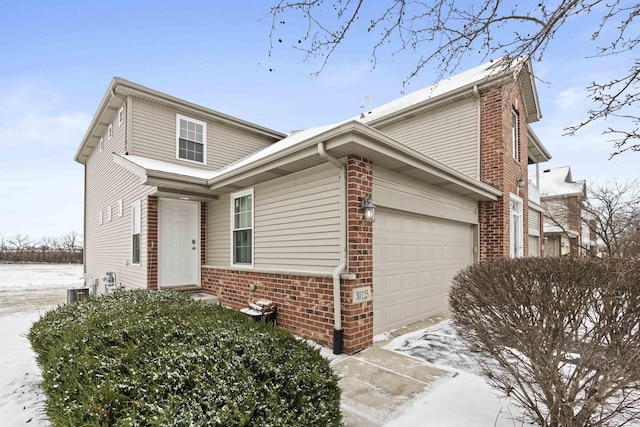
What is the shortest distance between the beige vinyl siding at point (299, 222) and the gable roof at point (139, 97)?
474 centimetres

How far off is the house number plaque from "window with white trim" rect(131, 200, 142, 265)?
5770 millimetres

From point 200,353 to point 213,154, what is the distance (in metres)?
9.04

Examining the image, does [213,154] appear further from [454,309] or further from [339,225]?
[454,309]

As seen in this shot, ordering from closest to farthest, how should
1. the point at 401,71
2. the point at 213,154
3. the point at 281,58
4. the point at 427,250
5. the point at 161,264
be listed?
1. the point at 281,58
2. the point at 401,71
3. the point at 427,250
4. the point at 161,264
5. the point at 213,154

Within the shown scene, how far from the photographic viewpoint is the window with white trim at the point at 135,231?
→ 26.2ft

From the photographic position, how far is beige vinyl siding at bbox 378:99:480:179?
867cm

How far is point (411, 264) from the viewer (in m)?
6.23

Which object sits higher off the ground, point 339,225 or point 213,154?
point 213,154

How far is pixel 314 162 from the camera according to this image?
5.23 meters

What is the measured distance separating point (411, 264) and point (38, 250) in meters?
31.3

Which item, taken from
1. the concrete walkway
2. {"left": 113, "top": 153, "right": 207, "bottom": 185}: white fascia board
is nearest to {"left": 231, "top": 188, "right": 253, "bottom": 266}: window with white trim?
{"left": 113, "top": 153, "right": 207, "bottom": 185}: white fascia board

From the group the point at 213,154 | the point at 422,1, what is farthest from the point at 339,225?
the point at 213,154

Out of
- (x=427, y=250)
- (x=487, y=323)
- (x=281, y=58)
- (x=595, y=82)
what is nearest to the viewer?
(x=487, y=323)

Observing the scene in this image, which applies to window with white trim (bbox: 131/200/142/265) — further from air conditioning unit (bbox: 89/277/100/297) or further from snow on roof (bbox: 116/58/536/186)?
air conditioning unit (bbox: 89/277/100/297)
